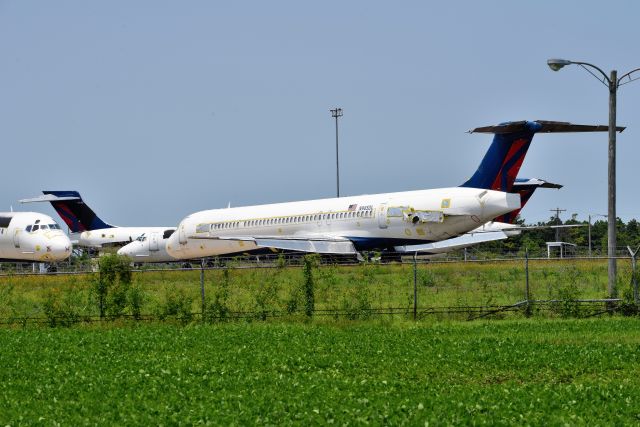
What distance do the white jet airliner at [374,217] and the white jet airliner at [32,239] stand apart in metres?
7.46

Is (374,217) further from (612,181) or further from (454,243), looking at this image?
(612,181)

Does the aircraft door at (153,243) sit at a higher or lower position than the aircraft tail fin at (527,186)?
lower

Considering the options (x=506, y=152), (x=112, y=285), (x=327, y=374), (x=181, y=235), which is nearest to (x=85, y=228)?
(x=181, y=235)

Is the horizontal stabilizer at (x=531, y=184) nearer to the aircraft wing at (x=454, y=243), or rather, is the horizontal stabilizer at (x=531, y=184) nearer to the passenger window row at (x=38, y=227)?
the aircraft wing at (x=454, y=243)

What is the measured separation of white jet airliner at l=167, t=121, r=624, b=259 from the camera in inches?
1809

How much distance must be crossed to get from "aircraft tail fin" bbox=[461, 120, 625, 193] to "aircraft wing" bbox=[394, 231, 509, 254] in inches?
184

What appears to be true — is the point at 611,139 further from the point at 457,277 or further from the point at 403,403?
the point at 403,403

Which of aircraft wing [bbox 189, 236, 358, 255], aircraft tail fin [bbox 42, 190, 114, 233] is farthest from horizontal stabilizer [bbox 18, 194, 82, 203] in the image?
aircraft wing [bbox 189, 236, 358, 255]

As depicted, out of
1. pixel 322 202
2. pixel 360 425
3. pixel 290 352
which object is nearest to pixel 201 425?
pixel 360 425

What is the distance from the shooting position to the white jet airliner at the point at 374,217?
45.9 m

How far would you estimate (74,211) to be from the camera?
265 ft

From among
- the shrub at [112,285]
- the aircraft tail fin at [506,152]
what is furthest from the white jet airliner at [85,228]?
the shrub at [112,285]

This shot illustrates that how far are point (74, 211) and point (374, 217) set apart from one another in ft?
122

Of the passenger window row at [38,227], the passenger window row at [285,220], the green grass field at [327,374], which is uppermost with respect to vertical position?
the passenger window row at [285,220]
